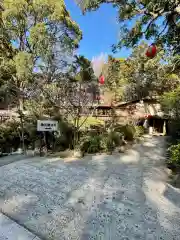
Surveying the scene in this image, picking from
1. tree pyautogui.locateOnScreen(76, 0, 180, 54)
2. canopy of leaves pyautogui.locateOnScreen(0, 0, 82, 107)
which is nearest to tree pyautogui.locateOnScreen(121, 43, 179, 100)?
canopy of leaves pyautogui.locateOnScreen(0, 0, 82, 107)

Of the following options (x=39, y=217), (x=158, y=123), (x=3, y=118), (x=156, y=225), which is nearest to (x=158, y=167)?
(x=156, y=225)

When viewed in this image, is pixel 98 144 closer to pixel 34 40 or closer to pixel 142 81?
pixel 34 40

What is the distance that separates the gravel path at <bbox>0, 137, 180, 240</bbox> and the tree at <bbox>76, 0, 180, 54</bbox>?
3.72 metres

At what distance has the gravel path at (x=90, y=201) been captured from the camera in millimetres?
2729

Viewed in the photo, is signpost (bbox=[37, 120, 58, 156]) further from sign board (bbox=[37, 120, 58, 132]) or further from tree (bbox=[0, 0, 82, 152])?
tree (bbox=[0, 0, 82, 152])

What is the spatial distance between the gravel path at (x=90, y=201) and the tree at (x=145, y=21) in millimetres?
3724

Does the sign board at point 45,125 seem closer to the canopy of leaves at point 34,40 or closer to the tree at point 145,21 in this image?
the tree at point 145,21

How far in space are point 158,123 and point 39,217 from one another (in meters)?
14.7

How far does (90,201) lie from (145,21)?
16.6 ft

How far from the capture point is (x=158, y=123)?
1630cm

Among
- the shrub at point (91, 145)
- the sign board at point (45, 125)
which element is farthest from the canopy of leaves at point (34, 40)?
the shrub at point (91, 145)

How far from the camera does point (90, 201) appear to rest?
3547 mm

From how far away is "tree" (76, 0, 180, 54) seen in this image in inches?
195

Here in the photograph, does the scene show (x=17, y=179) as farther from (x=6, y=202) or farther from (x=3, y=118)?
(x=3, y=118)
